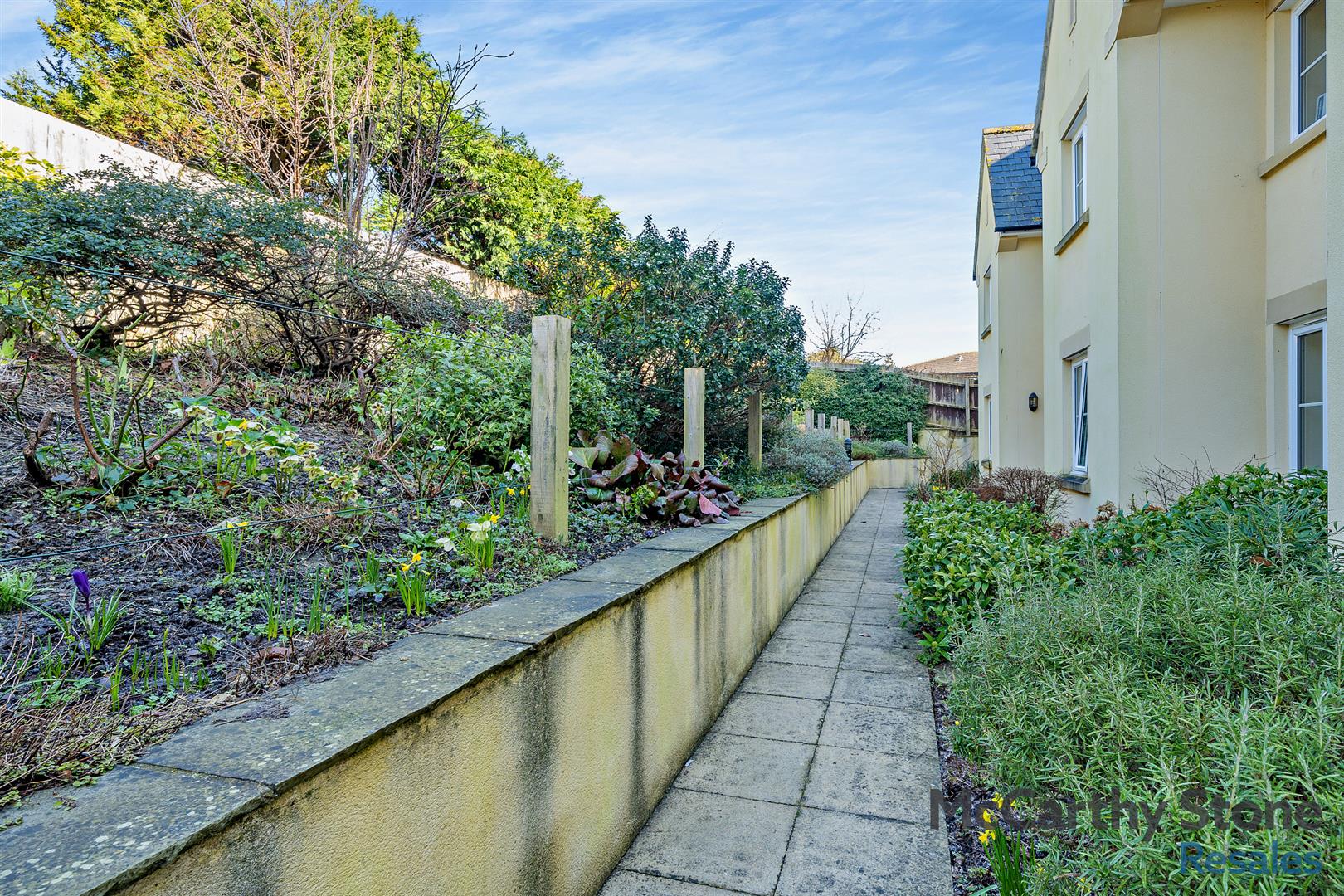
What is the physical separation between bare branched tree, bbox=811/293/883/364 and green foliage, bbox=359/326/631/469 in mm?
31231

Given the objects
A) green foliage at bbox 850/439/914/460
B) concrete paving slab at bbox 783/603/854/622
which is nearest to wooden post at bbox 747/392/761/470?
concrete paving slab at bbox 783/603/854/622

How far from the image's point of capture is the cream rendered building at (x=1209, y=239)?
4.51 m

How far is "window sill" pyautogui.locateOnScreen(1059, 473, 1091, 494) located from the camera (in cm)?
585

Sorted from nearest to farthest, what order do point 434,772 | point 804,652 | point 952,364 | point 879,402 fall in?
point 434,772, point 804,652, point 879,402, point 952,364

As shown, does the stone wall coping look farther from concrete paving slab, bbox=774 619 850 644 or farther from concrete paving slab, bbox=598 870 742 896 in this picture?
concrete paving slab, bbox=774 619 850 644

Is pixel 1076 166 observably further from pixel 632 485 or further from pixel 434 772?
pixel 434 772

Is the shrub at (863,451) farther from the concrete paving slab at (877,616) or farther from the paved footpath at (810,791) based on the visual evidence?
the paved footpath at (810,791)

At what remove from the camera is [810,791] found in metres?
2.84

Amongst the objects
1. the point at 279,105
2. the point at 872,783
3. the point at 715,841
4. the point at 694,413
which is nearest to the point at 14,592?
the point at 715,841

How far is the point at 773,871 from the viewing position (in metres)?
2.32

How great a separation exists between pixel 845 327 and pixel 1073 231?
29706 mm

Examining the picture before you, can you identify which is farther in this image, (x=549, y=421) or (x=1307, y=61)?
(x=1307, y=61)

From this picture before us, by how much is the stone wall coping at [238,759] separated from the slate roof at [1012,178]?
980cm

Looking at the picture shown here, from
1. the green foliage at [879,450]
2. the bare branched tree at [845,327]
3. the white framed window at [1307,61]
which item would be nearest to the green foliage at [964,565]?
the white framed window at [1307,61]
